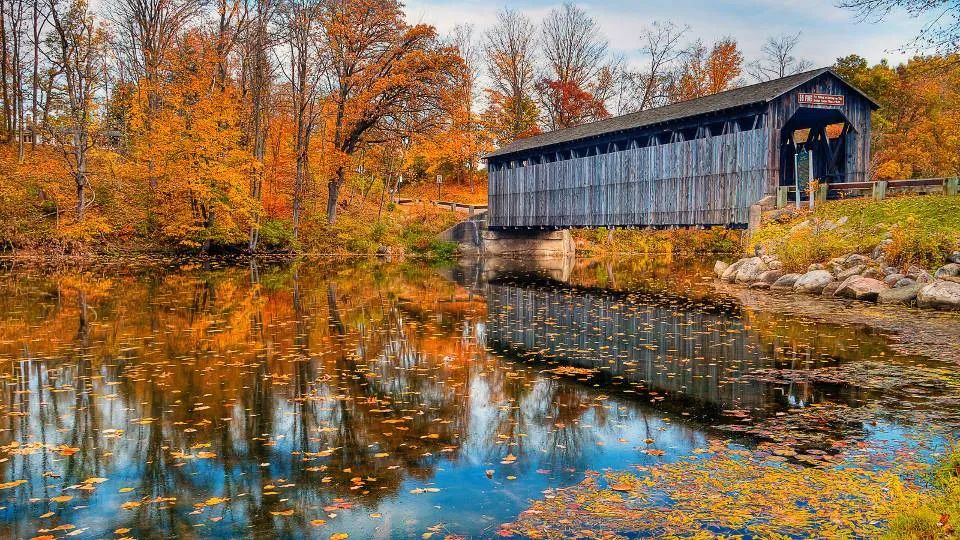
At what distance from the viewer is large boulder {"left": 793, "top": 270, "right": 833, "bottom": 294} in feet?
62.4

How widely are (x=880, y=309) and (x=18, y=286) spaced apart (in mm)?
21009

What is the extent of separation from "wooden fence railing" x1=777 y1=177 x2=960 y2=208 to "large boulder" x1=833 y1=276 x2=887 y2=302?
206 inches

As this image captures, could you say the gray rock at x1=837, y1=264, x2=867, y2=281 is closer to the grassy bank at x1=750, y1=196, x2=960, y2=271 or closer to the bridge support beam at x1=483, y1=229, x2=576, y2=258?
the grassy bank at x1=750, y1=196, x2=960, y2=271

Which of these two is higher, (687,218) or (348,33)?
(348,33)

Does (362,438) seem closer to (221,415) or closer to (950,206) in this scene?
(221,415)

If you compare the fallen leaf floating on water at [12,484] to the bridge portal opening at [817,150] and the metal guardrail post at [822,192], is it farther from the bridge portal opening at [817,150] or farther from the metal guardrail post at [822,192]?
the bridge portal opening at [817,150]

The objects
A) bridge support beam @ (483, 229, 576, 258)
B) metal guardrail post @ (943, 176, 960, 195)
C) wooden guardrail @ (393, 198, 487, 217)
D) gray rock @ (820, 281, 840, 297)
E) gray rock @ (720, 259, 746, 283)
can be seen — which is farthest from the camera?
wooden guardrail @ (393, 198, 487, 217)

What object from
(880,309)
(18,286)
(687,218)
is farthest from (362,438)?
(687,218)

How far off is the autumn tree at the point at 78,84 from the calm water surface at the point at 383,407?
15.0 metres

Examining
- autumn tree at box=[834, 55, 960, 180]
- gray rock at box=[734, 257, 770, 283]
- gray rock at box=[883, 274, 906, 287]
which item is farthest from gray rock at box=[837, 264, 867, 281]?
autumn tree at box=[834, 55, 960, 180]

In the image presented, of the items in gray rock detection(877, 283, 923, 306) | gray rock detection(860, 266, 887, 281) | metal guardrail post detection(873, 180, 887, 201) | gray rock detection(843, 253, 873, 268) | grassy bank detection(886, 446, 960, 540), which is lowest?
grassy bank detection(886, 446, 960, 540)

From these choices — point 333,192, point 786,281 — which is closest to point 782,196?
point 786,281

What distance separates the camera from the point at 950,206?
19516 millimetres

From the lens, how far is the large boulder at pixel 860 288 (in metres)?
17.2
